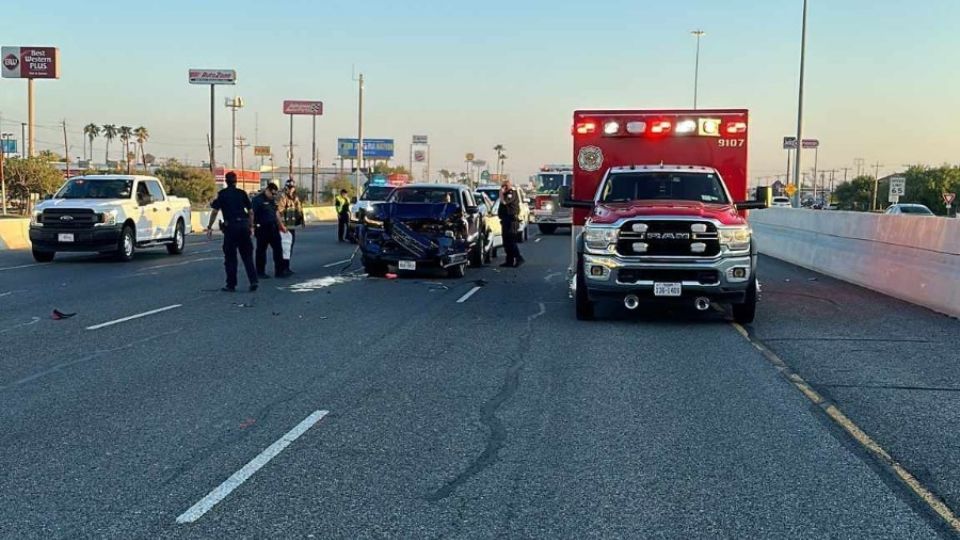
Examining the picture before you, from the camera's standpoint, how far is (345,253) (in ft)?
81.3

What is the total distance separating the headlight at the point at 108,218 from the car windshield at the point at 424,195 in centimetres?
641

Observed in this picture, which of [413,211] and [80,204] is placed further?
[80,204]

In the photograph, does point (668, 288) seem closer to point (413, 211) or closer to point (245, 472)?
point (245, 472)

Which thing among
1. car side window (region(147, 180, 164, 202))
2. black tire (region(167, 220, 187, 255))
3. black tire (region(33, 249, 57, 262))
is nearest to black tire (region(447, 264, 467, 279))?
car side window (region(147, 180, 164, 202))

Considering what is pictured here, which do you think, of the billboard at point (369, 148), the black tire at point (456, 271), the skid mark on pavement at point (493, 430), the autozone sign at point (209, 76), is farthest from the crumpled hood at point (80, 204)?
the billboard at point (369, 148)

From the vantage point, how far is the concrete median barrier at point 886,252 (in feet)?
43.0

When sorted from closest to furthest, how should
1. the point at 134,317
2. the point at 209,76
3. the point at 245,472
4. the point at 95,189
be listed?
the point at 245,472 → the point at 134,317 → the point at 95,189 → the point at 209,76

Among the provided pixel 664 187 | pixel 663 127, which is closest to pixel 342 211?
pixel 663 127

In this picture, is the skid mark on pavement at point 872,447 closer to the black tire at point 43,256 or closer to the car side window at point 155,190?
the black tire at point 43,256

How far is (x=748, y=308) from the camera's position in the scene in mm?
11594

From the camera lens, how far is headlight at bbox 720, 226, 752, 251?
36.7ft

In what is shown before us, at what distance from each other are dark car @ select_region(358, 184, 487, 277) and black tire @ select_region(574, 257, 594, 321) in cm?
578

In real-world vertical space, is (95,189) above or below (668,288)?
above

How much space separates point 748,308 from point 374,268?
8320mm
